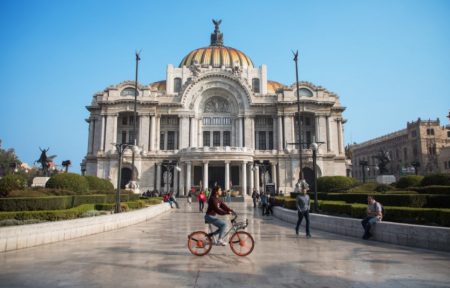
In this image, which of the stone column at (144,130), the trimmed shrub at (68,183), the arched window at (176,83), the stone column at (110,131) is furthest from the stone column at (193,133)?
the trimmed shrub at (68,183)

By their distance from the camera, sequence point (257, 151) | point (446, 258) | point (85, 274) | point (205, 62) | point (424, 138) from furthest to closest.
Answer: point (424, 138)
point (205, 62)
point (257, 151)
point (446, 258)
point (85, 274)

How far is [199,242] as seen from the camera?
10.2 metres

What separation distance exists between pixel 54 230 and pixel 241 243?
8.03 metres

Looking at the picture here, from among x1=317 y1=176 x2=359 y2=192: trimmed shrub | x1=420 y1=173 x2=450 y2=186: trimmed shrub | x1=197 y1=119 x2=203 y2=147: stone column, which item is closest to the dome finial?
A: x1=197 y1=119 x2=203 y2=147: stone column

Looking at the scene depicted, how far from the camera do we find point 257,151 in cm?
5956

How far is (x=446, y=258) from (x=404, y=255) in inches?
43.5

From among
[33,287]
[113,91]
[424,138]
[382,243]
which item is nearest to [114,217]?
[33,287]

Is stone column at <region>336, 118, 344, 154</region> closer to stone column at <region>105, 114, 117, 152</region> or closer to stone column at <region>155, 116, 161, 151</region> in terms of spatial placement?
stone column at <region>155, 116, 161, 151</region>

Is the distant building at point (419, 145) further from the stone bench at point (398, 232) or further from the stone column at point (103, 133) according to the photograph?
the stone bench at point (398, 232)

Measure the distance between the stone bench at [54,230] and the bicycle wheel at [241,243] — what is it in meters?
7.54

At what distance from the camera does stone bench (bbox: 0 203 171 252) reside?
11500 millimetres

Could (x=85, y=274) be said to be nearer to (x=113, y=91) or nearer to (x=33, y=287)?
(x=33, y=287)

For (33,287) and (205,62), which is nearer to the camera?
(33,287)

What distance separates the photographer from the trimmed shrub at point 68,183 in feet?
93.6
